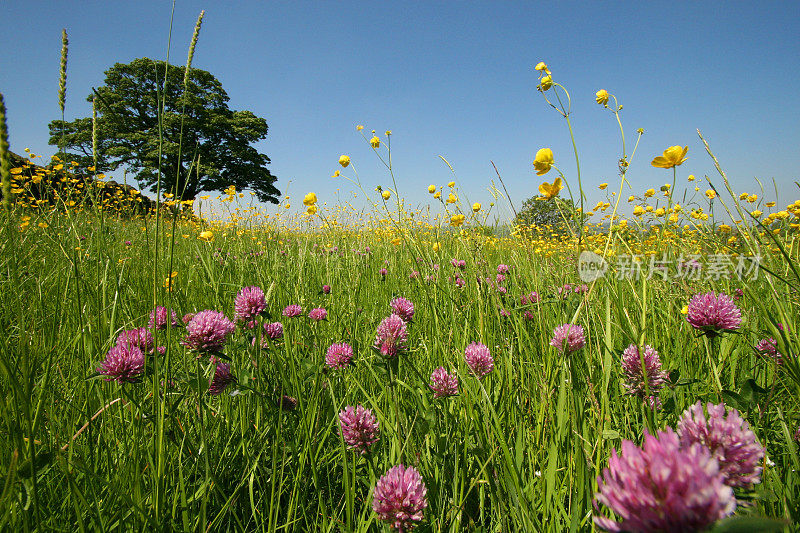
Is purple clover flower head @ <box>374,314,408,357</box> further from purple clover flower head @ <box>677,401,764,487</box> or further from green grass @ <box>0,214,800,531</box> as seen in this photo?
purple clover flower head @ <box>677,401,764,487</box>

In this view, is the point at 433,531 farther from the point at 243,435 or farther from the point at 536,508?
the point at 243,435

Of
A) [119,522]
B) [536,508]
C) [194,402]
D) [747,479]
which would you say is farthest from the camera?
[194,402]

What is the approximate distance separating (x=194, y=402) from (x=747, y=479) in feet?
4.42

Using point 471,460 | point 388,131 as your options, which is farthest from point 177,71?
point 471,460

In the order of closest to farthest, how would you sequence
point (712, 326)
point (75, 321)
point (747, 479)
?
point (747, 479) → point (712, 326) → point (75, 321)

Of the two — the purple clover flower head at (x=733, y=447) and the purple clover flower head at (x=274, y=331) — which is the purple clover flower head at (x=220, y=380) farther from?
the purple clover flower head at (x=733, y=447)

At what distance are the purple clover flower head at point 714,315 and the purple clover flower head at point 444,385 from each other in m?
0.74

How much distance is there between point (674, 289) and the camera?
2125 mm

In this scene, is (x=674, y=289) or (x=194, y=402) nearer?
(x=194, y=402)

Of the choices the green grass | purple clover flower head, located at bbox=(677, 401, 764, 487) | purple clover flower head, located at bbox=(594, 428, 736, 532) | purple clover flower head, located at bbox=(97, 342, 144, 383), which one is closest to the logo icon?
the green grass

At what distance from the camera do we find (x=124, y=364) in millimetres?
991

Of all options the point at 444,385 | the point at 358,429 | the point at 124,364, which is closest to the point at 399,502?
the point at 358,429

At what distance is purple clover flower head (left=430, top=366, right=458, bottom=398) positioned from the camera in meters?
1.15

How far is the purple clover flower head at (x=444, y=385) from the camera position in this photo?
115cm
